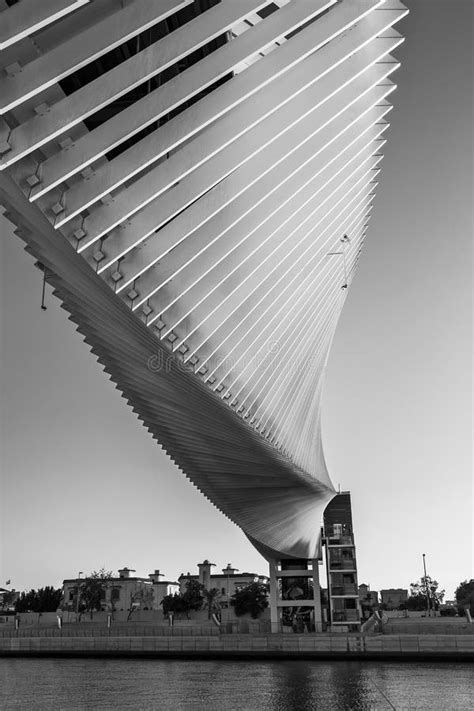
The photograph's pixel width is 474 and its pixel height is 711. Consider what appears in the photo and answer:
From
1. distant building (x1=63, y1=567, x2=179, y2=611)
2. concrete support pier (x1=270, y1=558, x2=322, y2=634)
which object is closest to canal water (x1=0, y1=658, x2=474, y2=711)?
concrete support pier (x1=270, y1=558, x2=322, y2=634)

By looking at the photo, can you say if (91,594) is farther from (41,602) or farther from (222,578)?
(222,578)

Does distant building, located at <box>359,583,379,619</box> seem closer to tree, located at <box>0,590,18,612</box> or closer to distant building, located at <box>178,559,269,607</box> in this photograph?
distant building, located at <box>178,559,269,607</box>

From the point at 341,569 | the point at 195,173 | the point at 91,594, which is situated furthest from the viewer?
the point at 91,594

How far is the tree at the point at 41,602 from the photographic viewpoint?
71812mm

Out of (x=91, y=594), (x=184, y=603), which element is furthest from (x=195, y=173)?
(x=91, y=594)

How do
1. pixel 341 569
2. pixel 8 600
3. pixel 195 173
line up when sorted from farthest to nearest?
1. pixel 8 600
2. pixel 341 569
3. pixel 195 173

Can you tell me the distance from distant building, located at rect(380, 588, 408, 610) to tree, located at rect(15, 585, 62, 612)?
54209 millimetres

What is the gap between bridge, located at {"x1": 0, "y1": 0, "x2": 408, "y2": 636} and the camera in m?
6.17

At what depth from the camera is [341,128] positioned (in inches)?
411

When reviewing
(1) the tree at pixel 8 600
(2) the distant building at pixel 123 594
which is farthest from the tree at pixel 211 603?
(1) the tree at pixel 8 600

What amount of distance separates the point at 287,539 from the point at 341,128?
102 feet

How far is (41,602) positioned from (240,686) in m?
59.5

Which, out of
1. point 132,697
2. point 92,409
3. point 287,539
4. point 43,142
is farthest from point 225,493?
point 43,142

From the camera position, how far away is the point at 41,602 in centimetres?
7225
